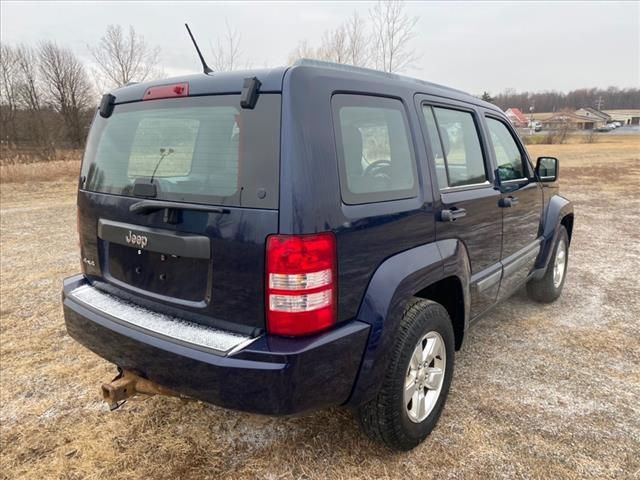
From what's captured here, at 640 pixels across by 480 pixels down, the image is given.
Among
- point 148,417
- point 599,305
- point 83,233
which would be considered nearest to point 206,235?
point 83,233

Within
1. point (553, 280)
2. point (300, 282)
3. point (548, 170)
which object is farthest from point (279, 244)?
point (553, 280)

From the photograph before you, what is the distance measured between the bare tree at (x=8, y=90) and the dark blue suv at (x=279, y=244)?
149ft

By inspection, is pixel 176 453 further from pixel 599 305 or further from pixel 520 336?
pixel 599 305

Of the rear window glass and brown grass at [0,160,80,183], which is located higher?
the rear window glass

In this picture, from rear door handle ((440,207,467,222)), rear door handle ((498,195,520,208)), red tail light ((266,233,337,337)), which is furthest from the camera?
rear door handle ((498,195,520,208))

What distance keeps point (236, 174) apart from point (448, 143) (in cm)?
151

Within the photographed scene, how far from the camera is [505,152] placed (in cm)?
351

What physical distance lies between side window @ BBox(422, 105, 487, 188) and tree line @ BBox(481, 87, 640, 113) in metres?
101

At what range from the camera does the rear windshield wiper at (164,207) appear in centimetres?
183

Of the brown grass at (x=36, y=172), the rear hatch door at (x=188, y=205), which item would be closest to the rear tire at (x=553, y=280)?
the rear hatch door at (x=188, y=205)

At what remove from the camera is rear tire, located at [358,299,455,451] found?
212 centimetres

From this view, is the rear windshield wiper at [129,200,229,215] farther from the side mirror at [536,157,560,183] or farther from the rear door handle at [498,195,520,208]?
the side mirror at [536,157,560,183]

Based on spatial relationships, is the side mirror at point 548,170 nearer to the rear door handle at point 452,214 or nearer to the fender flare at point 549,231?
the fender flare at point 549,231

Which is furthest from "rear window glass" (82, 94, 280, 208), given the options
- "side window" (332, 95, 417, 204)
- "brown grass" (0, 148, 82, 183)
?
"brown grass" (0, 148, 82, 183)
